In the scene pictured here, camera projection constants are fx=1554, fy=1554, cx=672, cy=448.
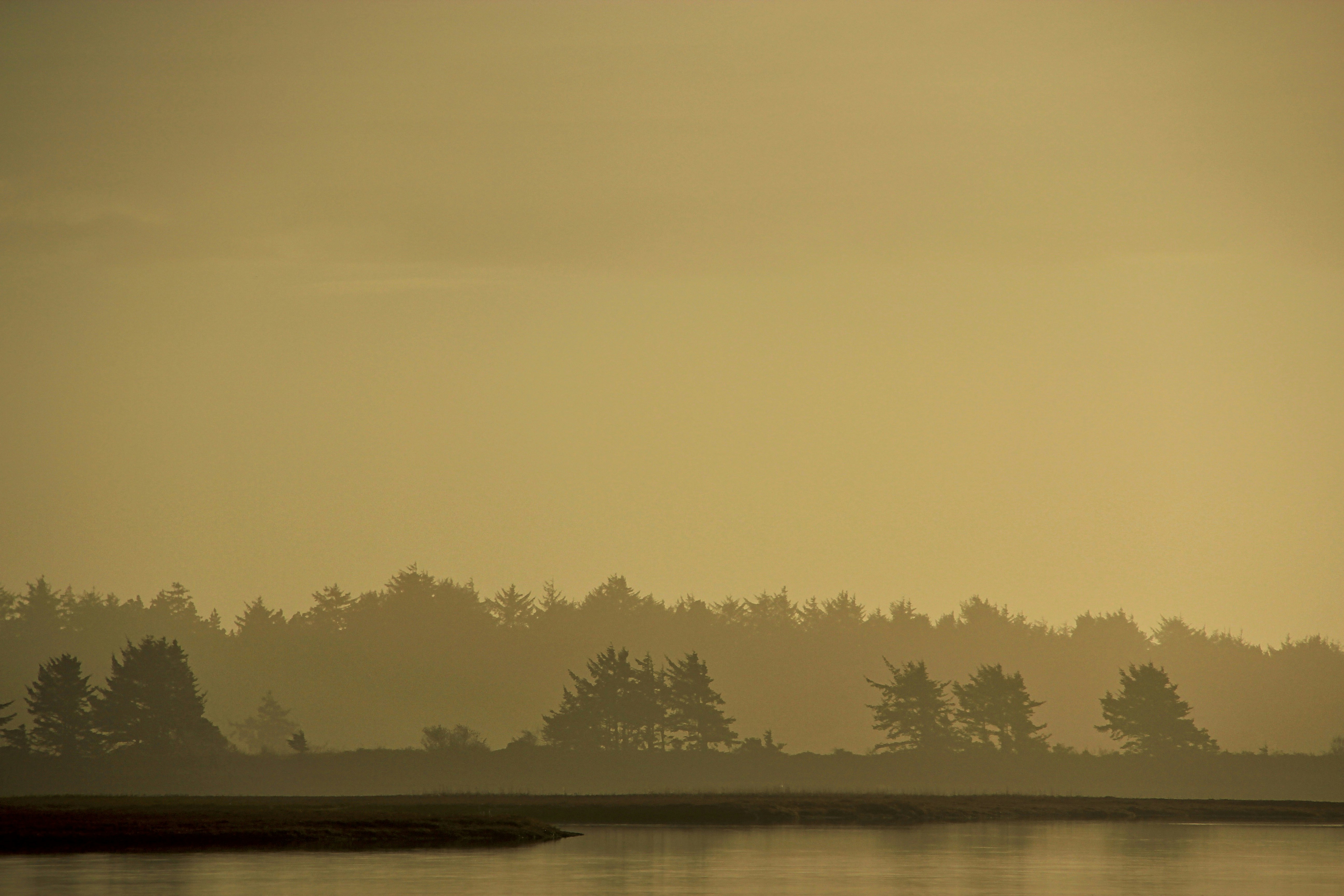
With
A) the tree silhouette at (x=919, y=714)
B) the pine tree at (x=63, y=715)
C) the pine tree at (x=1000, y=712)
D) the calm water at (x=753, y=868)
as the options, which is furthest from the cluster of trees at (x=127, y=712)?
the pine tree at (x=1000, y=712)

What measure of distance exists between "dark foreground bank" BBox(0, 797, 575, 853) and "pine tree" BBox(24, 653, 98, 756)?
32.8 metres

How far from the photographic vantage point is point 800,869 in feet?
181

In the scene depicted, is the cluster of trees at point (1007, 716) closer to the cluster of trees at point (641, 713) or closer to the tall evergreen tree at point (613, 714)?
the cluster of trees at point (641, 713)

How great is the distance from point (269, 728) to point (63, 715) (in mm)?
47620

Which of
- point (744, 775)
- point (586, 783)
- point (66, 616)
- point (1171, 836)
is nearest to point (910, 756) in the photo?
point (744, 775)

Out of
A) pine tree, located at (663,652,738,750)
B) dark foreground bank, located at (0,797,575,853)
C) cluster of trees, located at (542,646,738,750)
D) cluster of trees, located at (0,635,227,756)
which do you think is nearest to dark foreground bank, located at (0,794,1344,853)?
dark foreground bank, located at (0,797,575,853)

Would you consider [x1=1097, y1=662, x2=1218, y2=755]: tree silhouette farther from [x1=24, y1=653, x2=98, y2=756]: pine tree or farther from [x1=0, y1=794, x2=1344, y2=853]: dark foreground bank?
[x1=24, y1=653, x2=98, y2=756]: pine tree

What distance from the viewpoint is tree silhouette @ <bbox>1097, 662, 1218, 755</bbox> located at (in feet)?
414

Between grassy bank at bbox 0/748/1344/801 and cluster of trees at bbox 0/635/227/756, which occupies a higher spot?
cluster of trees at bbox 0/635/227/756

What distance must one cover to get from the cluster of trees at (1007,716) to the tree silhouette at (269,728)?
6153 centimetres

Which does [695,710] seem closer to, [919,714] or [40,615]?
[919,714]

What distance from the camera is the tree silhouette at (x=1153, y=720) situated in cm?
12606

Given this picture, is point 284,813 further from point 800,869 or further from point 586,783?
point 586,783

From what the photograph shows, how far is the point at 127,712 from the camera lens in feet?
366
